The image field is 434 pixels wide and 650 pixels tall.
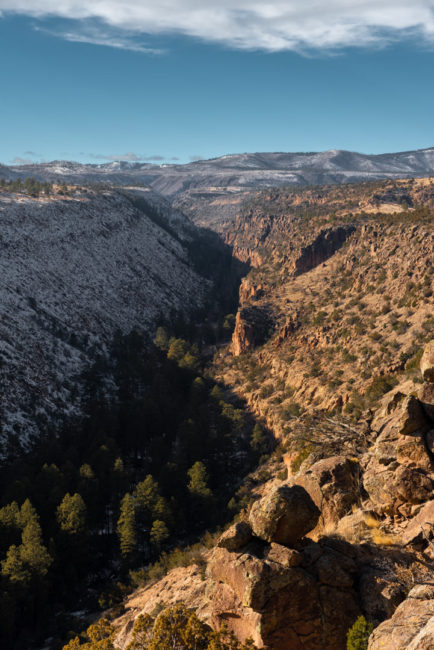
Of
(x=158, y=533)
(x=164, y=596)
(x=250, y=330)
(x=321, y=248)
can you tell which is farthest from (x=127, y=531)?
(x=321, y=248)

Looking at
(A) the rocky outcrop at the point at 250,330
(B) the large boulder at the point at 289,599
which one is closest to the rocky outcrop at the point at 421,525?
(B) the large boulder at the point at 289,599

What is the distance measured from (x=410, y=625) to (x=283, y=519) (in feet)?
21.0

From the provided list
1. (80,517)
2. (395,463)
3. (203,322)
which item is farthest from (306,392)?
(203,322)

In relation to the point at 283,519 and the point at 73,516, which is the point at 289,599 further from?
the point at 73,516

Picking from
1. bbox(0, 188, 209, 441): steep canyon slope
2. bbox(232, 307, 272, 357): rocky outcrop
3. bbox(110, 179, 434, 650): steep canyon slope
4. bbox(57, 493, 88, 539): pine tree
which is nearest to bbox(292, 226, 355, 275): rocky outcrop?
bbox(110, 179, 434, 650): steep canyon slope

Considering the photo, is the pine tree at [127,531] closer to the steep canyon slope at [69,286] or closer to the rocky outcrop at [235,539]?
the steep canyon slope at [69,286]

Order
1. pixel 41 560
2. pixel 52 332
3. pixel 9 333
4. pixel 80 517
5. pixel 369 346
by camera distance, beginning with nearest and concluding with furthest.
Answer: pixel 41 560 < pixel 80 517 < pixel 369 346 < pixel 9 333 < pixel 52 332

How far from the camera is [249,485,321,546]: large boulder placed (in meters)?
17.3

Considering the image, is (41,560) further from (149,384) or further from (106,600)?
(149,384)

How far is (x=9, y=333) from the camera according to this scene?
72.2 meters

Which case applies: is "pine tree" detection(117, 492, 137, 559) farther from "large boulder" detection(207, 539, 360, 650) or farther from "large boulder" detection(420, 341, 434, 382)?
"large boulder" detection(420, 341, 434, 382)

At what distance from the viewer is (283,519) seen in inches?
686

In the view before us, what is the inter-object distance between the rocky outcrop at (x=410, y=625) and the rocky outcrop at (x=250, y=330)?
71.9m

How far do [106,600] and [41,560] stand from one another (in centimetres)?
650
